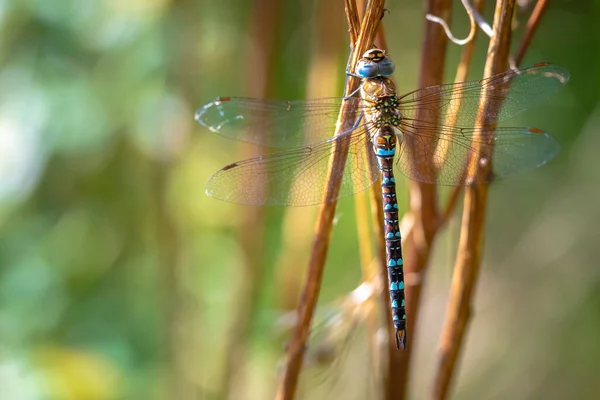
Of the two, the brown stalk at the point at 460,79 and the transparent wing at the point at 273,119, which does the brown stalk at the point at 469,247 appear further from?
the transparent wing at the point at 273,119

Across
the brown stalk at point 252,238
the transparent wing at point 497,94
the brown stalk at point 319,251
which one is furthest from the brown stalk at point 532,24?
the brown stalk at point 252,238

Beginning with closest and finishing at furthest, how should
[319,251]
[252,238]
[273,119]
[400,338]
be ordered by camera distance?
[319,251], [400,338], [273,119], [252,238]

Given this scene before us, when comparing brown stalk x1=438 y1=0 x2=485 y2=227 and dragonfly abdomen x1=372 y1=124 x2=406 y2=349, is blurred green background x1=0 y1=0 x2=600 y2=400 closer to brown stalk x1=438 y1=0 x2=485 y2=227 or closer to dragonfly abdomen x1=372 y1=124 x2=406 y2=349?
dragonfly abdomen x1=372 y1=124 x2=406 y2=349

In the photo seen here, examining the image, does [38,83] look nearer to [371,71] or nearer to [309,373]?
[309,373]

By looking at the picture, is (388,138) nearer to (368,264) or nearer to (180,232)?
(368,264)

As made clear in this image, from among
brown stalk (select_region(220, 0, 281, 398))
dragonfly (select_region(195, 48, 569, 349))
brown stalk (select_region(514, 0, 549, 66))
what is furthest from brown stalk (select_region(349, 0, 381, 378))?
brown stalk (select_region(220, 0, 281, 398))

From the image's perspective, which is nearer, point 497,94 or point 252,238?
point 497,94

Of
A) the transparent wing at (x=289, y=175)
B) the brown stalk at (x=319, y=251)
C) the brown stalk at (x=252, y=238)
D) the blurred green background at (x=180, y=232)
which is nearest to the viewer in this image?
the brown stalk at (x=319, y=251)

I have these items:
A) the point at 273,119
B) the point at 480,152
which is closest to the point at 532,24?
the point at 480,152
